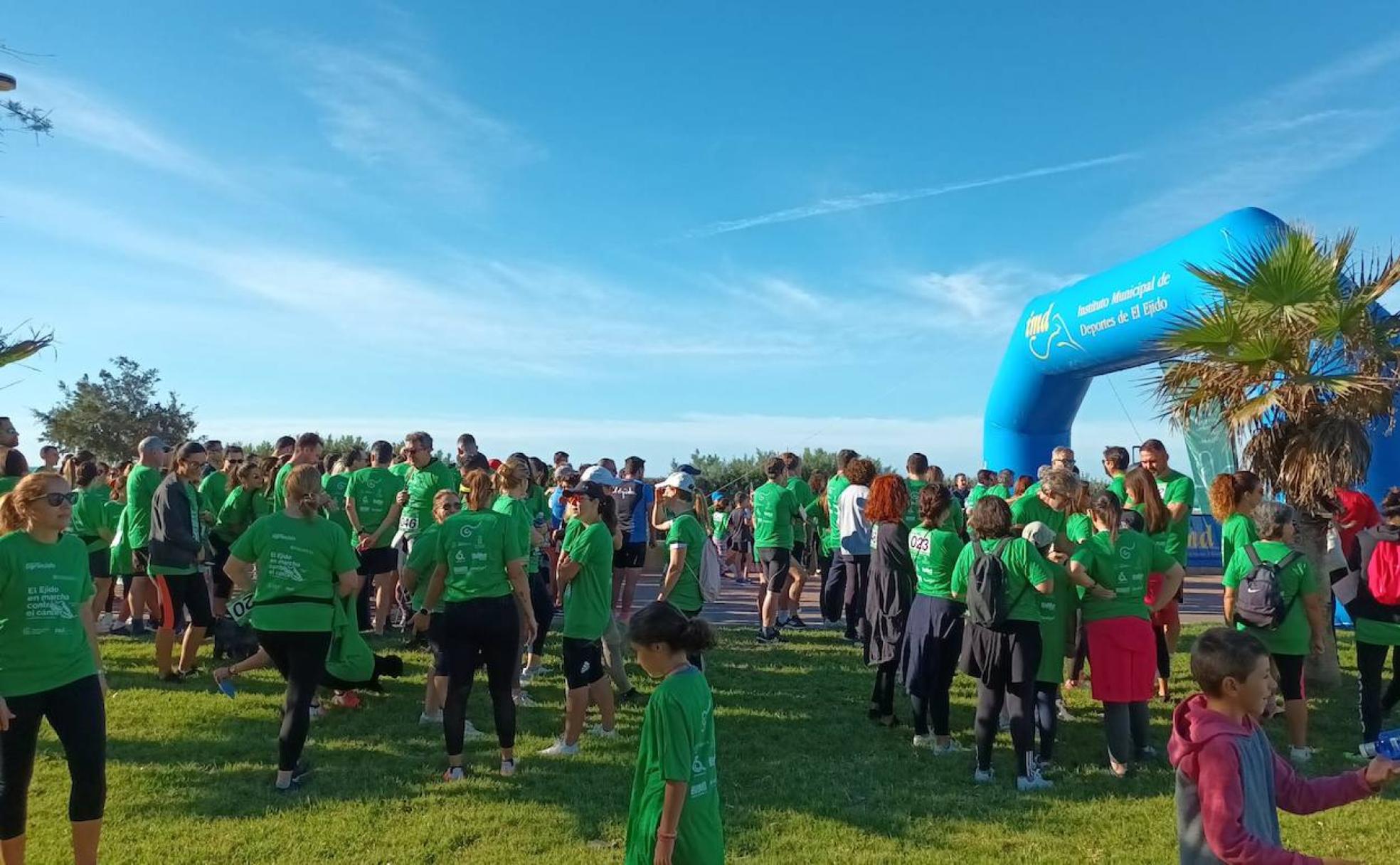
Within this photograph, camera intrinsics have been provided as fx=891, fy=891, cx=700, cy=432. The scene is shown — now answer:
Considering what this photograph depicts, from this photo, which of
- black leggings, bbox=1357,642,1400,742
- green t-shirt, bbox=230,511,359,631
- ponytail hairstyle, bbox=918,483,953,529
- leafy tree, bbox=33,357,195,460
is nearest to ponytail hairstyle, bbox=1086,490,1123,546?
ponytail hairstyle, bbox=918,483,953,529

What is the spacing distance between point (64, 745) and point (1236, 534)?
265 inches

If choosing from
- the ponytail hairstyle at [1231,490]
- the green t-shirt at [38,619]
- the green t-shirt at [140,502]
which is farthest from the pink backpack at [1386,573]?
the green t-shirt at [140,502]

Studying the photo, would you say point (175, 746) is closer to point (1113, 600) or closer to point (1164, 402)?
point (1113, 600)

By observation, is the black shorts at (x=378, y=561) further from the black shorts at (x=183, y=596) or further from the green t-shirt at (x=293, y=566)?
the green t-shirt at (x=293, y=566)

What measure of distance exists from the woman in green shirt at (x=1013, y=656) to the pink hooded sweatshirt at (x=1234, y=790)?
2.65m

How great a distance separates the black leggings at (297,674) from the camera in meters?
4.80

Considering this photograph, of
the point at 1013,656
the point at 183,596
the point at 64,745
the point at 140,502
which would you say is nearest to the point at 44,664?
the point at 64,745

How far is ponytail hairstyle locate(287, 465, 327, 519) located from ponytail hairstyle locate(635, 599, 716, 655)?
2.78 m

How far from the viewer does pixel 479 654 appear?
16.5ft

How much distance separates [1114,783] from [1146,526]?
72.3 inches

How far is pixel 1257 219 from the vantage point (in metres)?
9.68

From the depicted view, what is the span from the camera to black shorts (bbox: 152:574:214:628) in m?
6.91

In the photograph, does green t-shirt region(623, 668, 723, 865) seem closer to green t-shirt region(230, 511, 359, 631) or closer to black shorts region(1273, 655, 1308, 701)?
green t-shirt region(230, 511, 359, 631)

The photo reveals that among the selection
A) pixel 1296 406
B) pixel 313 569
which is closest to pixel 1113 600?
pixel 1296 406
